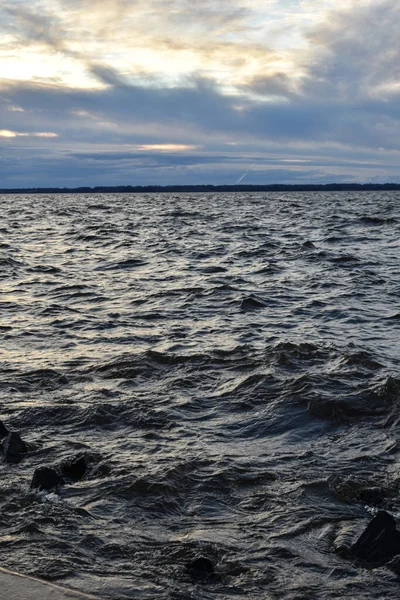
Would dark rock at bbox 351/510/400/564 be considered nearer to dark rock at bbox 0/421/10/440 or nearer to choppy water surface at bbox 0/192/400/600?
choppy water surface at bbox 0/192/400/600

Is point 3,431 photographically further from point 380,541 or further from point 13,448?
point 380,541

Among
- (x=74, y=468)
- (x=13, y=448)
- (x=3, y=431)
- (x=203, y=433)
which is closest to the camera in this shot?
(x=74, y=468)

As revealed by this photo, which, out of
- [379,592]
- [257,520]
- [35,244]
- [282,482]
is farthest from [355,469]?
[35,244]

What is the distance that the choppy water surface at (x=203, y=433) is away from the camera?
16.8ft

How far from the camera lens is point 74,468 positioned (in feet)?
Answer: 21.8

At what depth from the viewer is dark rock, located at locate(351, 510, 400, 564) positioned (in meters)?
5.15

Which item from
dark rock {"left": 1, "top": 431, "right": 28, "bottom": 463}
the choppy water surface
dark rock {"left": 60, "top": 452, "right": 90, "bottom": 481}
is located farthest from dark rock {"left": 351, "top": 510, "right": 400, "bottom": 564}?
dark rock {"left": 1, "top": 431, "right": 28, "bottom": 463}

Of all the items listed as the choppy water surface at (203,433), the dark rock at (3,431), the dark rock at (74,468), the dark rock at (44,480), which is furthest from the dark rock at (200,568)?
the dark rock at (3,431)

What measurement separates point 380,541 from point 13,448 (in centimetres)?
380

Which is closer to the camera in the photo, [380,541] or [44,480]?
[380,541]

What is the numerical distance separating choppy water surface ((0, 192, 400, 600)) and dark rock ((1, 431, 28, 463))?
148mm

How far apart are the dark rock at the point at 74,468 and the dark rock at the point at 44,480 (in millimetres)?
294

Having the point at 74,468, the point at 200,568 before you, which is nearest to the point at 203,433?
the point at 74,468

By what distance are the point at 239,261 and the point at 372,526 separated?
20.6m
